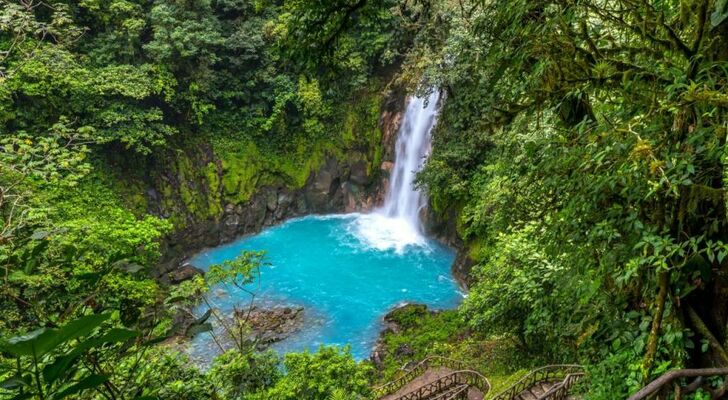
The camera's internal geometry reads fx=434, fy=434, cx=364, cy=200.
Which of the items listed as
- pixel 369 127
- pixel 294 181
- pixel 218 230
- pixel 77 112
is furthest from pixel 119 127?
pixel 369 127

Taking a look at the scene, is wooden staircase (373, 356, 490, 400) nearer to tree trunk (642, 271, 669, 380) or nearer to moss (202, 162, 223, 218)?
tree trunk (642, 271, 669, 380)

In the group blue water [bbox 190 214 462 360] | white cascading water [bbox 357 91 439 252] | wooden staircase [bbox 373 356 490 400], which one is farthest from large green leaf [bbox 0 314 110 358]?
white cascading water [bbox 357 91 439 252]

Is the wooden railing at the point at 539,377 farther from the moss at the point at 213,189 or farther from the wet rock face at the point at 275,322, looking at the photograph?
the moss at the point at 213,189

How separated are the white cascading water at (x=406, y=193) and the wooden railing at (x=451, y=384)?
7791 mm

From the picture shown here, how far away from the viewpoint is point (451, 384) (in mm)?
8547

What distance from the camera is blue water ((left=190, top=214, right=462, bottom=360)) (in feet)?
39.7

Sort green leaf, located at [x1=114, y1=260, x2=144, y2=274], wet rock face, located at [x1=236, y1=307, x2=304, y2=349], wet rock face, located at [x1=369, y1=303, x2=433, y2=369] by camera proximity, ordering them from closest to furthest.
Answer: green leaf, located at [x1=114, y1=260, x2=144, y2=274], wet rock face, located at [x1=369, y1=303, x2=433, y2=369], wet rock face, located at [x1=236, y1=307, x2=304, y2=349]

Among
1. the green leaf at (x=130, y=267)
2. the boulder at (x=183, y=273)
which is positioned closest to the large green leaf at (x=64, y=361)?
the green leaf at (x=130, y=267)

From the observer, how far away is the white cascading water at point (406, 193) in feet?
54.3

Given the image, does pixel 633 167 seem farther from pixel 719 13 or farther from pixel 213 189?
pixel 213 189

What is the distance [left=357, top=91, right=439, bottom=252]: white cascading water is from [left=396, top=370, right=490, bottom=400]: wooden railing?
307 inches

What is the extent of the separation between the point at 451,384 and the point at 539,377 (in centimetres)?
185

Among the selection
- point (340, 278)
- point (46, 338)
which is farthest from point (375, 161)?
point (46, 338)

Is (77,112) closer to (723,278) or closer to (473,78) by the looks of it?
(473,78)
